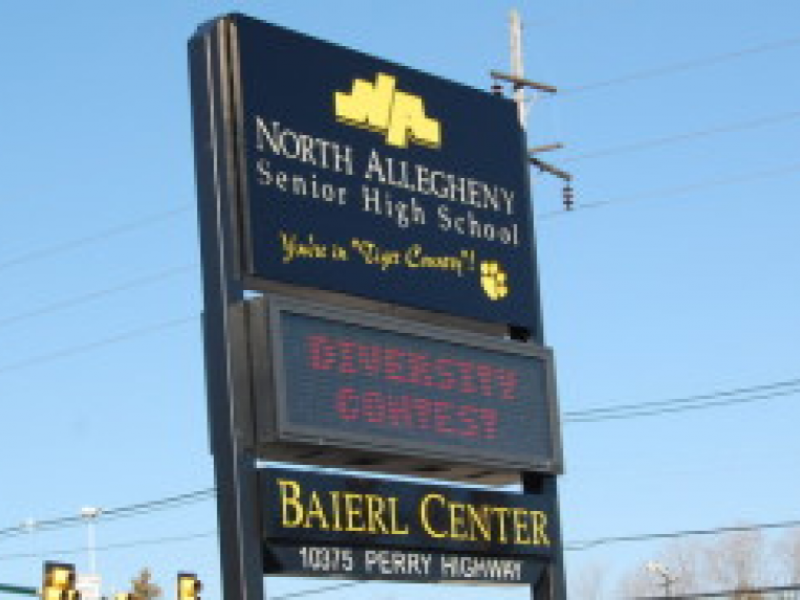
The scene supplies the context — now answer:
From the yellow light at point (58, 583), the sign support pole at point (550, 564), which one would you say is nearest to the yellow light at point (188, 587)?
the yellow light at point (58, 583)

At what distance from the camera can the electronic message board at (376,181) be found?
61.1 feet

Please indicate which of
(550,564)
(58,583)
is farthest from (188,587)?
(550,564)

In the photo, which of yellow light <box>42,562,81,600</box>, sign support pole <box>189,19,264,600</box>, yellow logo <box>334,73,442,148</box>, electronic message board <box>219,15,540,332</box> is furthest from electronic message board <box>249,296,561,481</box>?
yellow light <box>42,562,81,600</box>

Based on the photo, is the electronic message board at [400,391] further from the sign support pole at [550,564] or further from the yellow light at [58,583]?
the yellow light at [58,583]

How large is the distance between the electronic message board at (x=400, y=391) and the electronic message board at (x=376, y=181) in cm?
60

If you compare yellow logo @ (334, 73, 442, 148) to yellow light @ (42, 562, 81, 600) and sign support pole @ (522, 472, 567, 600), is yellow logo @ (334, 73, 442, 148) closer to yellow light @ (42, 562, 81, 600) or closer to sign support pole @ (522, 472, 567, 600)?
sign support pole @ (522, 472, 567, 600)

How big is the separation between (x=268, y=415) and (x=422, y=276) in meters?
3.05

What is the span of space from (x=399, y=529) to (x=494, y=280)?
3.36m

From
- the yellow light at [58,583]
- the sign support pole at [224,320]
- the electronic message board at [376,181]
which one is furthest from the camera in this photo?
the yellow light at [58,583]

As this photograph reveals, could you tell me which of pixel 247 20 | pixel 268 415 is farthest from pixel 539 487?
pixel 247 20

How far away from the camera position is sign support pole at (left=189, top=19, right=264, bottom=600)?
57.5 feet

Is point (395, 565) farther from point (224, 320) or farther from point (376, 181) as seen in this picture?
point (376, 181)

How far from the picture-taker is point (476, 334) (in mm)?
20047

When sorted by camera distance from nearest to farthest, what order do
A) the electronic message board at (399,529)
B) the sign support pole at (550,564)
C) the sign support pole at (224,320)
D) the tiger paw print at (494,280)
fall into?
the sign support pole at (224,320) → the electronic message board at (399,529) → the sign support pole at (550,564) → the tiger paw print at (494,280)
